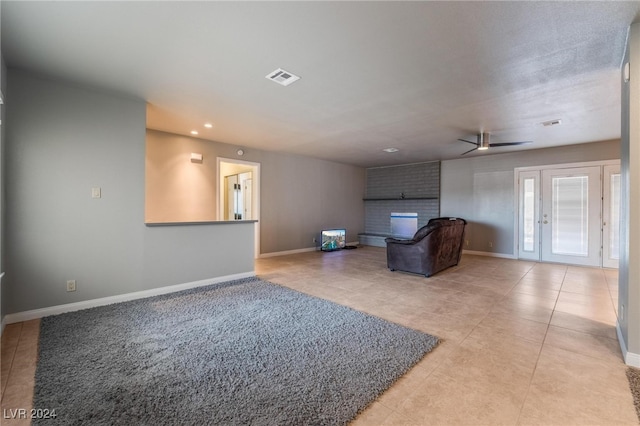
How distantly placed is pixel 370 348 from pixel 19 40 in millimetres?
3896

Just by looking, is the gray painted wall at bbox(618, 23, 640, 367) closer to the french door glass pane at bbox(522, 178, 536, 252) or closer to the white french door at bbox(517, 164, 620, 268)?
the white french door at bbox(517, 164, 620, 268)

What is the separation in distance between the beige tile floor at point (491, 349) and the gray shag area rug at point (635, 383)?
3cm

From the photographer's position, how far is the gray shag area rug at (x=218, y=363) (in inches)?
62.8

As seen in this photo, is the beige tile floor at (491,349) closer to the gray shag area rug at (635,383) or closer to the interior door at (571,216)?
the gray shag area rug at (635,383)

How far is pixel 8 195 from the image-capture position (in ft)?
9.18

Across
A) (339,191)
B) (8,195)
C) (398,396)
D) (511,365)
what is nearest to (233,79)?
(8,195)

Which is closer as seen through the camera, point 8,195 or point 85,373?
point 85,373

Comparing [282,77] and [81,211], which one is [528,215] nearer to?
[282,77]

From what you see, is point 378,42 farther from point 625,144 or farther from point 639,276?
point 639,276

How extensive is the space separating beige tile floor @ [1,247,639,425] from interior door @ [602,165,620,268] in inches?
37.7

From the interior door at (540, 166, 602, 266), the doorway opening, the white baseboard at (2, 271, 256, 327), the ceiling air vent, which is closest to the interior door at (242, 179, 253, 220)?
the doorway opening

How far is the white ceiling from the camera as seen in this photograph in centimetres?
196

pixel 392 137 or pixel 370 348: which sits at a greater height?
pixel 392 137

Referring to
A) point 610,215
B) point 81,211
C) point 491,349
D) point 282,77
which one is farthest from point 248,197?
point 610,215
